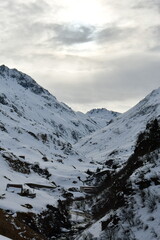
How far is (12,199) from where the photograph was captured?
50625mm

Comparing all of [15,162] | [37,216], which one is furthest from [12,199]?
[15,162]

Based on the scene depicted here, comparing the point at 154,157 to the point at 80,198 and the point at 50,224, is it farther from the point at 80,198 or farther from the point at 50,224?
the point at 80,198

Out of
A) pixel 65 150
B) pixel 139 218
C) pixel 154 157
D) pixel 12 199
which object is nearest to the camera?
pixel 139 218

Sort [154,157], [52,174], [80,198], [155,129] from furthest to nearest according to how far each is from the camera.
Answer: [52,174], [80,198], [155,129], [154,157]

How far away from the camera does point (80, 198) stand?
82.1 meters

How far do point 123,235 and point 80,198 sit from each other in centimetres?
5818

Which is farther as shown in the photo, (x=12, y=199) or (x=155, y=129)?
(x=12, y=199)

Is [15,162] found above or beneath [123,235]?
above

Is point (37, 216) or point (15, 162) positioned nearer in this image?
point (37, 216)

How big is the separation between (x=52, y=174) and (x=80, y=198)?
20813 millimetres

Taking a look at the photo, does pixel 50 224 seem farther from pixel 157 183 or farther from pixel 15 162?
pixel 15 162

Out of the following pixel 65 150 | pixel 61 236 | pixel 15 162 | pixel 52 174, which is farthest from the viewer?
pixel 65 150

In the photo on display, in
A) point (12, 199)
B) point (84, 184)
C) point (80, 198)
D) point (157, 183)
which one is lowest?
point (157, 183)

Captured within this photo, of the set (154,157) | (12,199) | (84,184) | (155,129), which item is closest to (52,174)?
(84,184)
